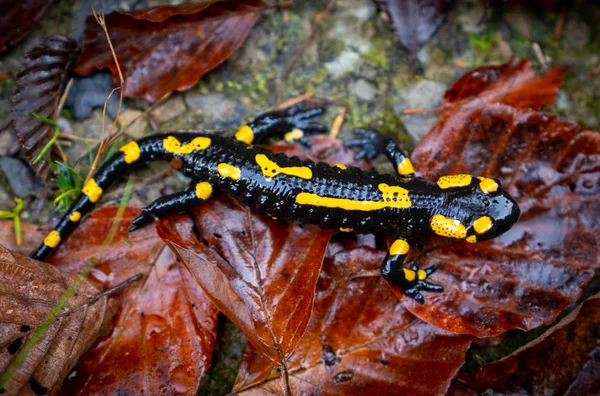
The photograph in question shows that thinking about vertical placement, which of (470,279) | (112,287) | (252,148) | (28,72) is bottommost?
(470,279)

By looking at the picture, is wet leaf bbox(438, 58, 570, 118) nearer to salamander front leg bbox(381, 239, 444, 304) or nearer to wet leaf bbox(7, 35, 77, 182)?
salamander front leg bbox(381, 239, 444, 304)

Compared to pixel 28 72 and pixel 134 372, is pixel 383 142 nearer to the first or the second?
pixel 134 372

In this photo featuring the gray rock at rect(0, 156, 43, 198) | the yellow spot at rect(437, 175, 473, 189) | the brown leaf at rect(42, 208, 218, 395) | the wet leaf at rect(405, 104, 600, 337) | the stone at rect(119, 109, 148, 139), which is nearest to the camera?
the brown leaf at rect(42, 208, 218, 395)

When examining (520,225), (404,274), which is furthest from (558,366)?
(404,274)

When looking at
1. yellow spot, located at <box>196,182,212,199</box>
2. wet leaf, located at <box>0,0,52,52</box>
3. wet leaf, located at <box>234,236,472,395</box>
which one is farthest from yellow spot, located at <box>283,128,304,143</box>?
wet leaf, located at <box>0,0,52,52</box>

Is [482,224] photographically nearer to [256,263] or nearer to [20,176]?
[256,263]

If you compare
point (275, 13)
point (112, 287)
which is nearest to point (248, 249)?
point (112, 287)
